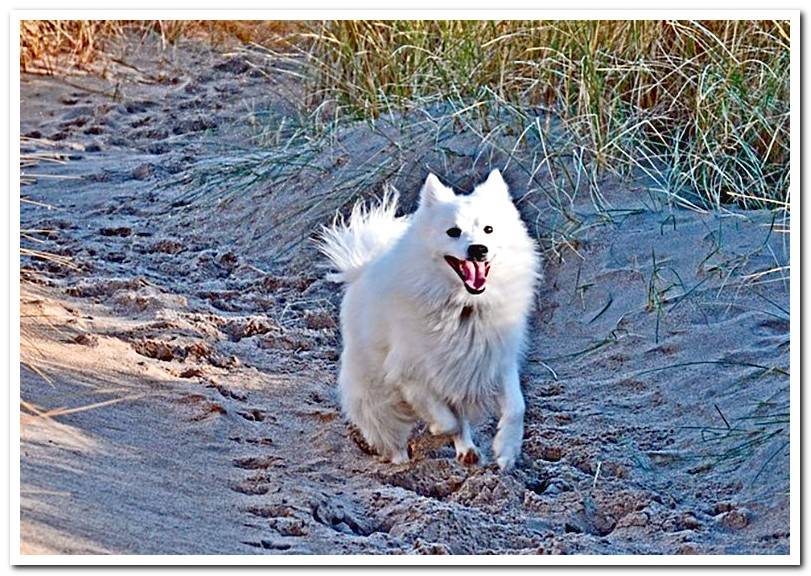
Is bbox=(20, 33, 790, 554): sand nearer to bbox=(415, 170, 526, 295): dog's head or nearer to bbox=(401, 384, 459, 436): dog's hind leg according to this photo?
bbox=(401, 384, 459, 436): dog's hind leg

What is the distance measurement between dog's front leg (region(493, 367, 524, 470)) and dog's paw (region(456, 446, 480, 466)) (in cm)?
10

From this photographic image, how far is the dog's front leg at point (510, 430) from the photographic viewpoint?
4.84 meters

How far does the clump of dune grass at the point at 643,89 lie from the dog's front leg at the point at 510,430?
187cm

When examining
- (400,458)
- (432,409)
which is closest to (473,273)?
(432,409)

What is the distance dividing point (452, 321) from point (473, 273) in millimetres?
238

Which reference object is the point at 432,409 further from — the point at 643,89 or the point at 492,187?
the point at 643,89

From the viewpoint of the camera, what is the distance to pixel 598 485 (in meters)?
4.85

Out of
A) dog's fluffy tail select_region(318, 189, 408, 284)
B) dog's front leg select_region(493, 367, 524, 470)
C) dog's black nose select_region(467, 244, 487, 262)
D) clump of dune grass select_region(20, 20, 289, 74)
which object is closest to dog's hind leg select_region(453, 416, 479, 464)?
dog's front leg select_region(493, 367, 524, 470)

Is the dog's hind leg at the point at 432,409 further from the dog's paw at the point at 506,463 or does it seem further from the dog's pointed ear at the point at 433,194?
the dog's pointed ear at the point at 433,194

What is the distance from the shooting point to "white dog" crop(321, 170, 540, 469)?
4.82 metres

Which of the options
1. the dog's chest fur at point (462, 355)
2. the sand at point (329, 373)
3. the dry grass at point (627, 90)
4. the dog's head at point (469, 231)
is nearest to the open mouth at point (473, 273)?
the dog's head at point (469, 231)

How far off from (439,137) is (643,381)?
2.25 metres

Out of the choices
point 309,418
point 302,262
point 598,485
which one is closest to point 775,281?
point 598,485

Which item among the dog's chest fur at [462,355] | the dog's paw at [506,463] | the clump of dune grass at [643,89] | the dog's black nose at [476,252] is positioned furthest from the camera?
the clump of dune grass at [643,89]
